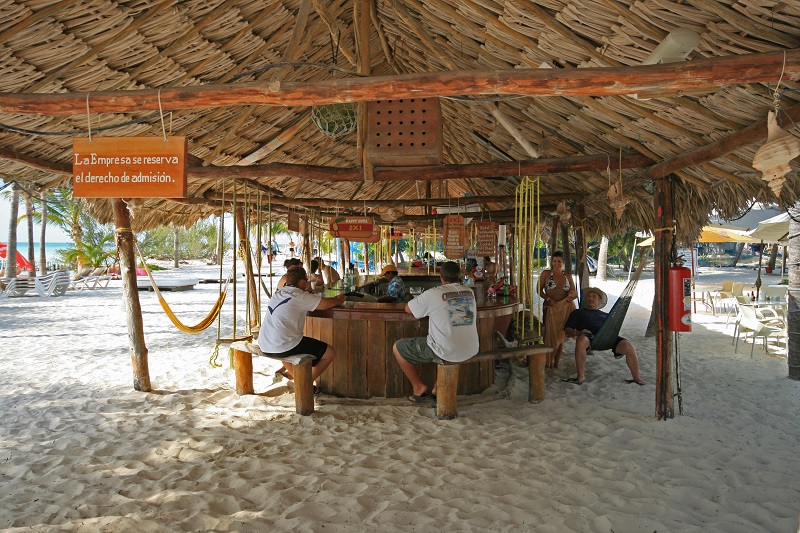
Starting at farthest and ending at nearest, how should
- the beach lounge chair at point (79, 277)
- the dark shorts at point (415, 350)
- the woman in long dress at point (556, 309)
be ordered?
the beach lounge chair at point (79, 277), the woman in long dress at point (556, 309), the dark shorts at point (415, 350)

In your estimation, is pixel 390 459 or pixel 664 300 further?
pixel 664 300

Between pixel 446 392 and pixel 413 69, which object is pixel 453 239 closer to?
pixel 413 69

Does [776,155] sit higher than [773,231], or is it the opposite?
[776,155]

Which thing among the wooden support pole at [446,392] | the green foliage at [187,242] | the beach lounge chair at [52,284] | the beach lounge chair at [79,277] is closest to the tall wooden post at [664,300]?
the wooden support pole at [446,392]

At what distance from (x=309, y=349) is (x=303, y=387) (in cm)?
36

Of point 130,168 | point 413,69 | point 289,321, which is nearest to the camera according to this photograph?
point 130,168

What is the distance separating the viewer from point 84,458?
133 inches

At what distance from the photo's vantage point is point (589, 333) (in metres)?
5.58

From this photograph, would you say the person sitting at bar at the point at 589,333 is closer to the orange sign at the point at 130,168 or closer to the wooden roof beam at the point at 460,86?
the wooden roof beam at the point at 460,86

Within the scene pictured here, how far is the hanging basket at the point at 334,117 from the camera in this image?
511cm

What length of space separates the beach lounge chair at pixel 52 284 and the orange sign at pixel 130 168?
44.1ft

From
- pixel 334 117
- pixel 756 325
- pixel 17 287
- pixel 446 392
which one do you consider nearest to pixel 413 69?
pixel 334 117

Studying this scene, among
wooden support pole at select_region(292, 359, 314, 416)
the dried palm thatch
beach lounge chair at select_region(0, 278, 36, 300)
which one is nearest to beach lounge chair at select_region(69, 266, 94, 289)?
beach lounge chair at select_region(0, 278, 36, 300)

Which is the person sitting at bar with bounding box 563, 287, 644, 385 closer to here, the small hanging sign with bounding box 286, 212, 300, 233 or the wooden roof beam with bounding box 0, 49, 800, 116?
the wooden roof beam with bounding box 0, 49, 800, 116
